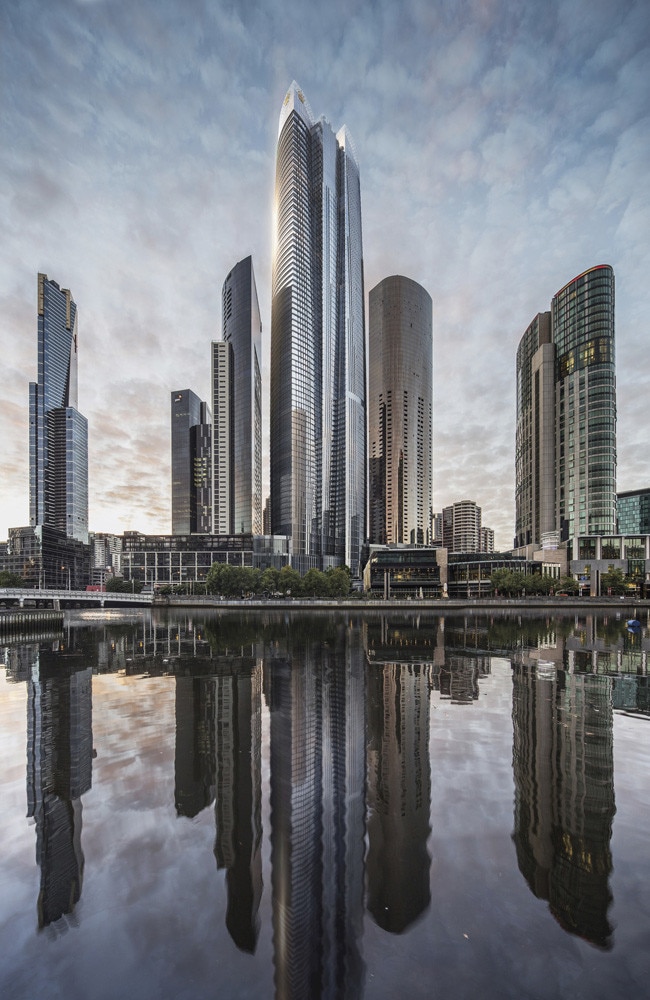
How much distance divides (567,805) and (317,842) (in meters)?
6.65

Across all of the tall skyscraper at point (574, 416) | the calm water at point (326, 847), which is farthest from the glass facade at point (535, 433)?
the calm water at point (326, 847)

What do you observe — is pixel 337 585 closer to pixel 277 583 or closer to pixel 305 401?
pixel 277 583

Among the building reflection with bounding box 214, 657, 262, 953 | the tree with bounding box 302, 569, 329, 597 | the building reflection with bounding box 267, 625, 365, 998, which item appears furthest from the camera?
the tree with bounding box 302, 569, 329, 597

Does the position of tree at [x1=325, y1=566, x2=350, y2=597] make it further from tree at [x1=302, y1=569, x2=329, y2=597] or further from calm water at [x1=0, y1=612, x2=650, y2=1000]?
calm water at [x1=0, y1=612, x2=650, y2=1000]

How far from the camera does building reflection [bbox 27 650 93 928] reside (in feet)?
26.9

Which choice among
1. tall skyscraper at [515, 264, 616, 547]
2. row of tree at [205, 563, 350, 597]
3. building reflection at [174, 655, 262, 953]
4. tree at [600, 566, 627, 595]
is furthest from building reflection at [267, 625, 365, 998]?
tall skyscraper at [515, 264, 616, 547]

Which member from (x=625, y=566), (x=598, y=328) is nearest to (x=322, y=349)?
(x=598, y=328)

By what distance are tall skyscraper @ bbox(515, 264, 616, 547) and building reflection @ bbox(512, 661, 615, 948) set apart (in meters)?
149

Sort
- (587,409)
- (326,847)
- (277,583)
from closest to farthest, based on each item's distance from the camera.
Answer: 1. (326,847)
2. (277,583)
3. (587,409)

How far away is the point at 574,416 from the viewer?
153750 mm

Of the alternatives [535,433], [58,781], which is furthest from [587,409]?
[58,781]

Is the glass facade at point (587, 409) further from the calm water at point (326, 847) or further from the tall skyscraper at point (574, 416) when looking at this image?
the calm water at point (326, 847)

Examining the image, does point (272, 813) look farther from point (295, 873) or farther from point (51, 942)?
point (51, 942)

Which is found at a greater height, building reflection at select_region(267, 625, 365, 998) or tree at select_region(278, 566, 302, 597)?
building reflection at select_region(267, 625, 365, 998)
